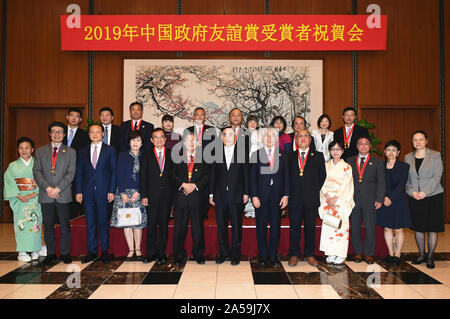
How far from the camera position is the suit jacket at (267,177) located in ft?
13.4

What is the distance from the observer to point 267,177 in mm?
4082

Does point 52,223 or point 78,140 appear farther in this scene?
point 78,140

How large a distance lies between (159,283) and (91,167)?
1.62m

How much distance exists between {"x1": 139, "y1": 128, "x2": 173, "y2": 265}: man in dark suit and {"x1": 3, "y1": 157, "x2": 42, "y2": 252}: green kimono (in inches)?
56.1

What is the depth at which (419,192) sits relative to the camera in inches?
163

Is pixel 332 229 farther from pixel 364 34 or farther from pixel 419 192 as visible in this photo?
pixel 364 34

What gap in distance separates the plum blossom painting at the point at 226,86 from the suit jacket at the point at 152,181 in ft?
9.51

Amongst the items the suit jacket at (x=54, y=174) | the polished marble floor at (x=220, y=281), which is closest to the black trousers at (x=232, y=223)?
the polished marble floor at (x=220, y=281)

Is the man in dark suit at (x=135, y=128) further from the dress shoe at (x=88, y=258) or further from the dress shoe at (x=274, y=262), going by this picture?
the dress shoe at (x=274, y=262)

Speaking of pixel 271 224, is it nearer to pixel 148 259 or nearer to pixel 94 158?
pixel 148 259

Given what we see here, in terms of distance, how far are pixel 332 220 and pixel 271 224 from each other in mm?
702

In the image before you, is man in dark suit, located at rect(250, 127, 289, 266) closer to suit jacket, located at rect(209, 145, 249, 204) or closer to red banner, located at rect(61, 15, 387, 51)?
suit jacket, located at rect(209, 145, 249, 204)

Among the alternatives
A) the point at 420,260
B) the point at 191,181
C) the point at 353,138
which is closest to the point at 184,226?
the point at 191,181

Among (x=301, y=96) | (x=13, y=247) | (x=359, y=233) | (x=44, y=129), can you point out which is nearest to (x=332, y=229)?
(x=359, y=233)
